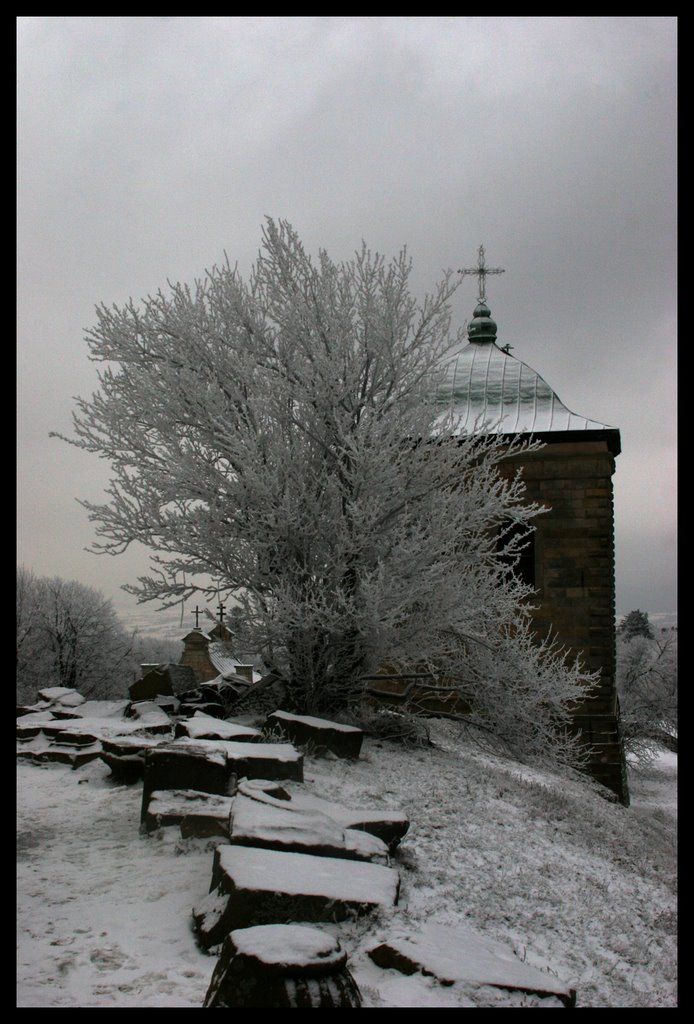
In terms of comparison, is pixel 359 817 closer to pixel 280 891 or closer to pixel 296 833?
pixel 296 833

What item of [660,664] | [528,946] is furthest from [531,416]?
[660,664]

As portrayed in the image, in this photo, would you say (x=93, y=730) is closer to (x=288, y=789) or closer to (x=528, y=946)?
(x=288, y=789)

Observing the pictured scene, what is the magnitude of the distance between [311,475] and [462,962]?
23.3ft

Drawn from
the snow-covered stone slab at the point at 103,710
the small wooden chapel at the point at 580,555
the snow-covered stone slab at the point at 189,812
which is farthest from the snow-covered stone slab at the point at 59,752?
the small wooden chapel at the point at 580,555

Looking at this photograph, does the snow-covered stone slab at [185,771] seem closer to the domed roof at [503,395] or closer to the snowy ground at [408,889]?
the snowy ground at [408,889]

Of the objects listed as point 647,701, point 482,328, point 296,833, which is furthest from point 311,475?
point 647,701

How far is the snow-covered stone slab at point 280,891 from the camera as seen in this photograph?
473 centimetres

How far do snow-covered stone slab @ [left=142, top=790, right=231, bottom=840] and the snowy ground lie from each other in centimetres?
16

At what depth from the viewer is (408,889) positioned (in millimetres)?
6137

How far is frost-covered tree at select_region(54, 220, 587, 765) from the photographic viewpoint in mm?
10484

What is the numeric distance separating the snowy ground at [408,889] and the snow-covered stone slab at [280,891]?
0.13 meters

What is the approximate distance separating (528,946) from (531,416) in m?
13.9

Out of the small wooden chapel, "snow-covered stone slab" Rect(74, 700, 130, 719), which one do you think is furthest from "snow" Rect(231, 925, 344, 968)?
the small wooden chapel

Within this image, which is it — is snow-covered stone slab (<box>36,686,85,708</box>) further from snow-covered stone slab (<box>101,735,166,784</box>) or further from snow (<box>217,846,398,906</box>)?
snow (<box>217,846,398,906</box>)
